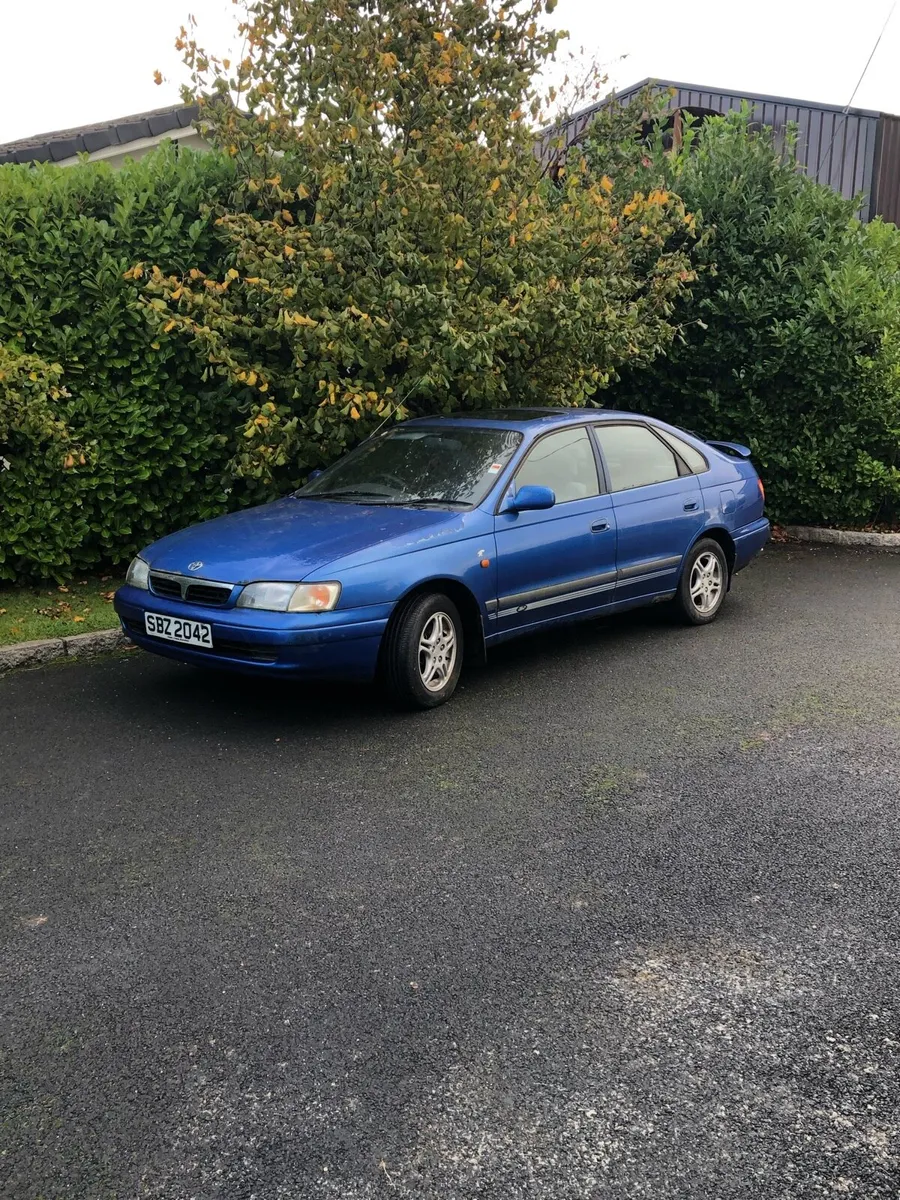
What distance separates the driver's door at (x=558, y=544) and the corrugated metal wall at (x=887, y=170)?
1441cm

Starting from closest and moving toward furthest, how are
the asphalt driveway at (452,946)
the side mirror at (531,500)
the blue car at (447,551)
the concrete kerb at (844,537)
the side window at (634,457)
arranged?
the asphalt driveway at (452,946) → the blue car at (447,551) → the side mirror at (531,500) → the side window at (634,457) → the concrete kerb at (844,537)

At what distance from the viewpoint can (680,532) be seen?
24.0 feet

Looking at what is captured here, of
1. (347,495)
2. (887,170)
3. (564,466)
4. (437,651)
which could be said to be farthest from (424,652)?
(887,170)

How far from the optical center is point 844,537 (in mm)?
11211

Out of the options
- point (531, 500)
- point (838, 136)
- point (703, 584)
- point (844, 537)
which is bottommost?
point (844, 537)

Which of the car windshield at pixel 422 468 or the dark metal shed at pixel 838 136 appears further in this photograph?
the dark metal shed at pixel 838 136

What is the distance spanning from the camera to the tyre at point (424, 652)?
5543 millimetres

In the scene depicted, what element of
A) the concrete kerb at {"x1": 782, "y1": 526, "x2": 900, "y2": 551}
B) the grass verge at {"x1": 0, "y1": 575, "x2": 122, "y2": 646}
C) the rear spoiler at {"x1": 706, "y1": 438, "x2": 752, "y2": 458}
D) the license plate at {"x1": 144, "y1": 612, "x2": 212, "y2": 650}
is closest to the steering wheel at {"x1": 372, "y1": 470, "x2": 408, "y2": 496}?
the license plate at {"x1": 144, "y1": 612, "x2": 212, "y2": 650}

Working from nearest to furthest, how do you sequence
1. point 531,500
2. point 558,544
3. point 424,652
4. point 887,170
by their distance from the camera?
point 424,652
point 531,500
point 558,544
point 887,170

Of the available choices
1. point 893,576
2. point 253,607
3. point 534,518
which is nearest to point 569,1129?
point 253,607

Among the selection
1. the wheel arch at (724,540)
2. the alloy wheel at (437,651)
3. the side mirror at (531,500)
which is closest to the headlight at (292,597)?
the alloy wheel at (437,651)

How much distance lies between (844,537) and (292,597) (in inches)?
304

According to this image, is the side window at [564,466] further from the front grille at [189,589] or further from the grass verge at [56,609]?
the grass verge at [56,609]

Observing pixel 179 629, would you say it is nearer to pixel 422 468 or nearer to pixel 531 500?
pixel 422 468
